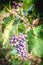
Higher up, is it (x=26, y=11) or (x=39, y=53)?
(x=26, y=11)

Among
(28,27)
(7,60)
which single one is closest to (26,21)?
(28,27)

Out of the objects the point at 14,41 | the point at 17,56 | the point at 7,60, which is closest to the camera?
the point at 14,41

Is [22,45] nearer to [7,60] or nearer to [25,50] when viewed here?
[25,50]

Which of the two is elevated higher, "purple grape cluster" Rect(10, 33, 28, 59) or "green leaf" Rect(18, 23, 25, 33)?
"green leaf" Rect(18, 23, 25, 33)

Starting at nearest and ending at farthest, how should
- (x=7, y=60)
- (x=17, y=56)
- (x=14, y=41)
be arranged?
(x=14, y=41)
(x=17, y=56)
(x=7, y=60)

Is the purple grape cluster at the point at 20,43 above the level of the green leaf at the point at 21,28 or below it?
below

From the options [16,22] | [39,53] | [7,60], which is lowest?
[7,60]

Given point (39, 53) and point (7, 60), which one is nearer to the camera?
point (39, 53)

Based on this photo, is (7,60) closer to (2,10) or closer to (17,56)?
(17,56)

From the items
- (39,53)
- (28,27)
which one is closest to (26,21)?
(28,27)
